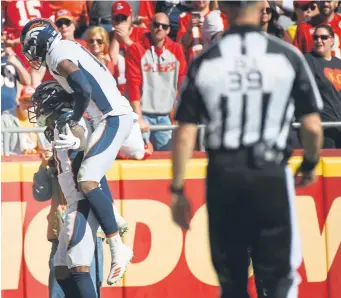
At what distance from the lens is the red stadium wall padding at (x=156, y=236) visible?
379 inches

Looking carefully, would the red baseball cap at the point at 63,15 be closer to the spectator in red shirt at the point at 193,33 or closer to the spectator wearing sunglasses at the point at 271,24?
the spectator in red shirt at the point at 193,33

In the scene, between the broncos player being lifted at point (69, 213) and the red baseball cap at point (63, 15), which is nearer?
the broncos player being lifted at point (69, 213)

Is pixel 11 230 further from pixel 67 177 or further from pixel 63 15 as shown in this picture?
pixel 63 15

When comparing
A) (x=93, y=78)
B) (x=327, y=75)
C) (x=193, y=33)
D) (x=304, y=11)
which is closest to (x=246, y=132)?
(x=93, y=78)

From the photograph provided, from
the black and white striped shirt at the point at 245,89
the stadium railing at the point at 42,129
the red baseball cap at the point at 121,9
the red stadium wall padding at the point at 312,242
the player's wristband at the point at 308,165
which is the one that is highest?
the black and white striped shirt at the point at 245,89

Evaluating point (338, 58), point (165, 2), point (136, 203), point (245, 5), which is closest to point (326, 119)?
point (338, 58)

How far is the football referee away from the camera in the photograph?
5.45 metres

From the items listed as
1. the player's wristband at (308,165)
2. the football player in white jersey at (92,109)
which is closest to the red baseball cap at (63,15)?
the football player in white jersey at (92,109)

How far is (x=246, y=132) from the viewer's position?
5.45 meters

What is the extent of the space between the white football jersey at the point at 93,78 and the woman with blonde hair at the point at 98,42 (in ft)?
9.15

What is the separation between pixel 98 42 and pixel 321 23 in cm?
235

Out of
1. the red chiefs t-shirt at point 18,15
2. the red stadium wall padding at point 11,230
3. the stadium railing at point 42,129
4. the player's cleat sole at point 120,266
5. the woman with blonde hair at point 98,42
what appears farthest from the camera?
the red chiefs t-shirt at point 18,15

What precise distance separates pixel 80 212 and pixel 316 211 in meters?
2.68

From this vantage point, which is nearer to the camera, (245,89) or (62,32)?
(245,89)
